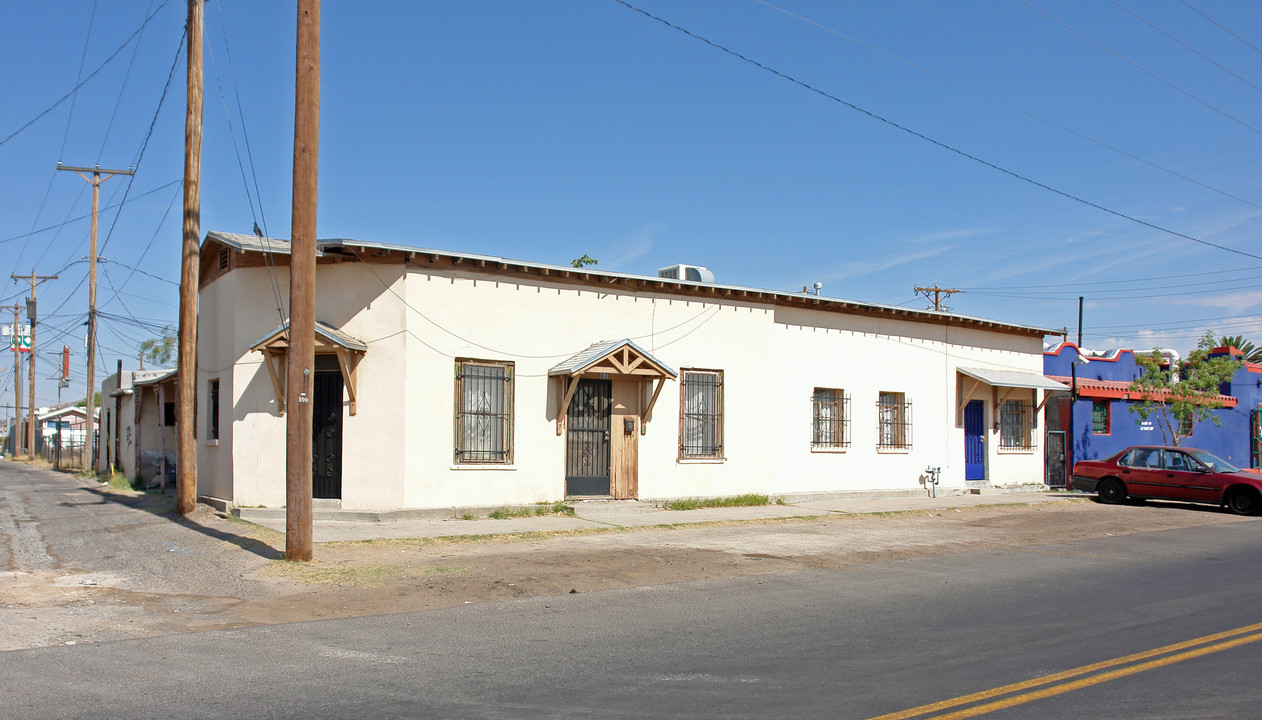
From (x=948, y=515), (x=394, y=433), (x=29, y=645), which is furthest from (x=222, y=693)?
(x=948, y=515)

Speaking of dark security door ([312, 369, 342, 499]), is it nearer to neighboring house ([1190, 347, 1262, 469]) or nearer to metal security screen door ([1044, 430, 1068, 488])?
metal security screen door ([1044, 430, 1068, 488])

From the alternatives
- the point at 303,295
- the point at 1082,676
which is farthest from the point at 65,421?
the point at 1082,676

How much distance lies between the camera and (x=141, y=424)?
2489 centimetres

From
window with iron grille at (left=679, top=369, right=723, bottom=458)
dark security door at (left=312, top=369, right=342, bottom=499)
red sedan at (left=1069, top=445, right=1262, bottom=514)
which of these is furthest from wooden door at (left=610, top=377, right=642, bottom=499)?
red sedan at (left=1069, top=445, right=1262, bottom=514)

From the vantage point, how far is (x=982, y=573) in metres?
11.4

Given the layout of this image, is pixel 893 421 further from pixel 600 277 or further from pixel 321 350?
pixel 321 350

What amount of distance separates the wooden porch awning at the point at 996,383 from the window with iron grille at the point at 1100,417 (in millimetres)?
3566

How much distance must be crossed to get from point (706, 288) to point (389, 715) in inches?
549

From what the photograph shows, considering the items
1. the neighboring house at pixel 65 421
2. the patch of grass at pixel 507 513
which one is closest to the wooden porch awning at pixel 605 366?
the patch of grass at pixel 507 513

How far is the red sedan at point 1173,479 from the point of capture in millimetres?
19766

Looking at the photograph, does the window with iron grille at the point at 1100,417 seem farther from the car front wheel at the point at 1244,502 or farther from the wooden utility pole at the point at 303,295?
the wooden utility pole at the point at 303,295

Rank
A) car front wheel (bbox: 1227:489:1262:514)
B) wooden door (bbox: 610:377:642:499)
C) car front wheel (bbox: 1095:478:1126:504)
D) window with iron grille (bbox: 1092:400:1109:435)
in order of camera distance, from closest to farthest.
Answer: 1. wooden door (bbox: 610:377:642:499)
2. car front wheel (bbox: 1227:489:1262:514)
3. car front wheel (bbox: 1095:478:1126:504)
4. window with iron grille (bbox: 1092:400:1109:435)

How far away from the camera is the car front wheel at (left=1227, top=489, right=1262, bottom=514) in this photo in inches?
766

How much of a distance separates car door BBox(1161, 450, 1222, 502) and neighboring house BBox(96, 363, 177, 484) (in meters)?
22.3
